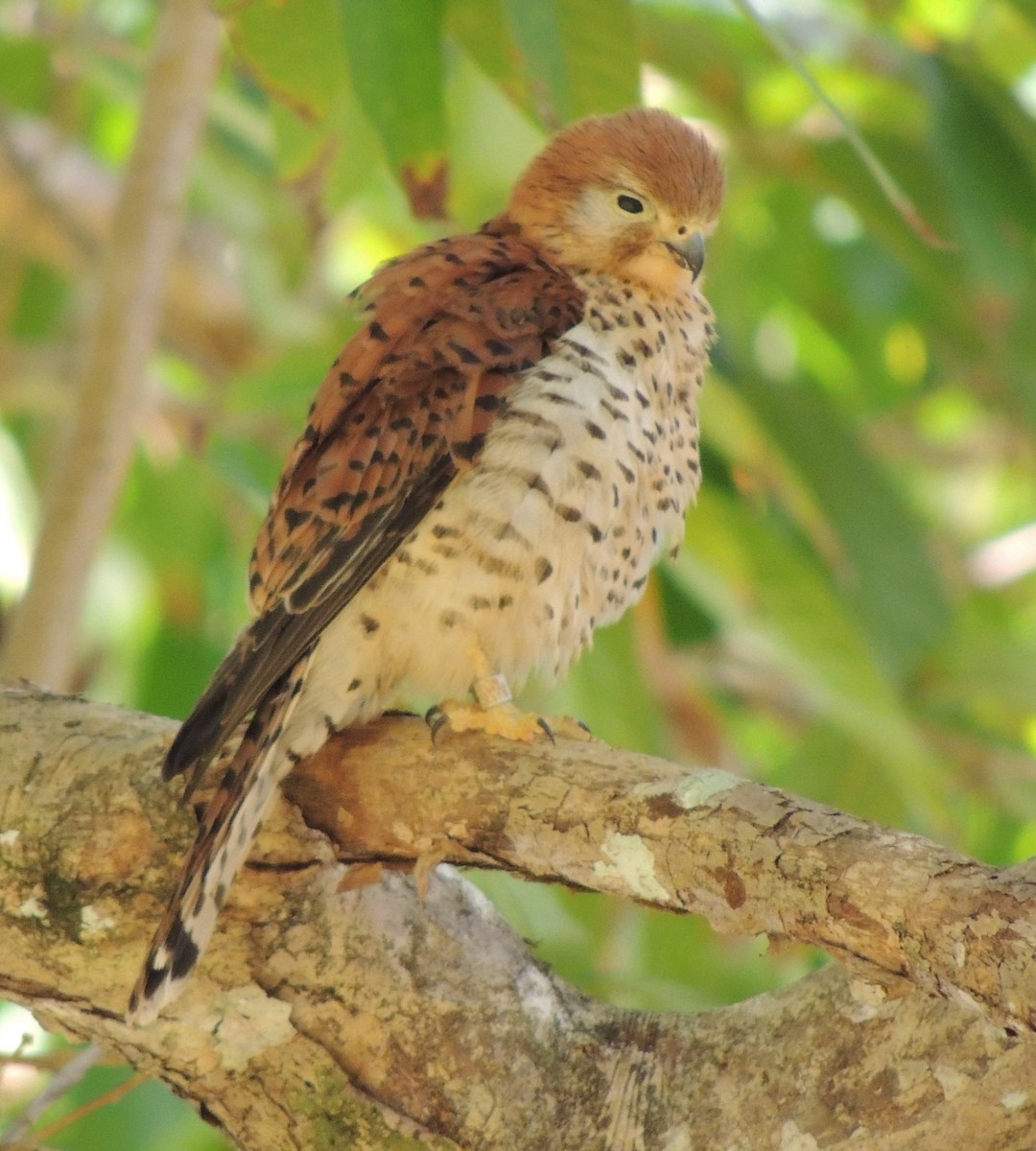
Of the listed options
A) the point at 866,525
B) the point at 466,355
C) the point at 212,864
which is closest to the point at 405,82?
the point at 466,355

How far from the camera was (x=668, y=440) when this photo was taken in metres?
3.12

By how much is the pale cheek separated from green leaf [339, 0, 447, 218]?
491 mm

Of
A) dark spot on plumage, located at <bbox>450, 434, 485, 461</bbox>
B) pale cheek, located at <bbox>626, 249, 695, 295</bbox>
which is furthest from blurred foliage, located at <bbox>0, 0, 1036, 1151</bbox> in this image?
dark spot on plumage, located at <bbox>450, 434, 485, 461</bbox>

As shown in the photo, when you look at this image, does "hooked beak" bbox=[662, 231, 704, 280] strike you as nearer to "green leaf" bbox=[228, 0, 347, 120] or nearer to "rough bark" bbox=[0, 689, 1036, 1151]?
"green leaf" bbox=[228, 0, 347, 120]

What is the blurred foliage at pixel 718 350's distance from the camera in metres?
3.31

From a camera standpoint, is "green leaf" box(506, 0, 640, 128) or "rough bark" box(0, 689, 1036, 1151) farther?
"green leaf" box(506, 0, 640, 128)

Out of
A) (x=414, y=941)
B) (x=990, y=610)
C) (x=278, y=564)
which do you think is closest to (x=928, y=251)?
(x=990, y=610)

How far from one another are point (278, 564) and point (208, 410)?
219cm

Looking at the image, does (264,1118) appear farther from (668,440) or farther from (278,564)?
(668,440)

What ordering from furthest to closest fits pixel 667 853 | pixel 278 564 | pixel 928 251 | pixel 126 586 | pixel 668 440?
pixel 126 586 → pixel 928 251 → pixel 668 440 → pixel 278 564 → pixel 667 853

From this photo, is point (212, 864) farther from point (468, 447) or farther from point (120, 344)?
point (120, 344)

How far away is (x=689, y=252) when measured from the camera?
3281 millimetres

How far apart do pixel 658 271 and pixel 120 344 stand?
4.10ft

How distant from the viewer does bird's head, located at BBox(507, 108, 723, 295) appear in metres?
3.28
